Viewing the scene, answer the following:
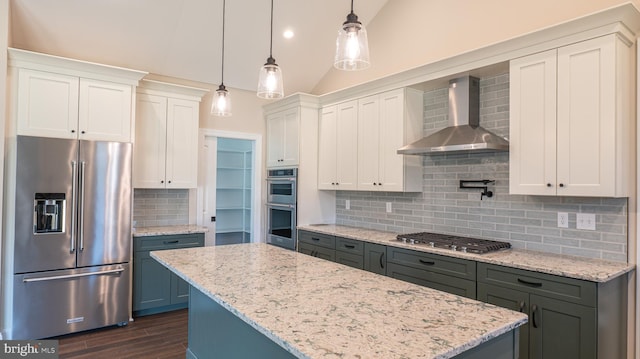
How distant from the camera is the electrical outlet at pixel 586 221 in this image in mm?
2777

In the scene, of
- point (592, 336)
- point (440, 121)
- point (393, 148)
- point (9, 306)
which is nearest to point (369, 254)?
point (393, 148)

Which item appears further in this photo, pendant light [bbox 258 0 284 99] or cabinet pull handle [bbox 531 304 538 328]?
cabinet pull handle [bbox 531 304 538 328]

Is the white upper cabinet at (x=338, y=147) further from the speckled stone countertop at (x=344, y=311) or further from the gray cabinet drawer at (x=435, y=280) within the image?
the speckled stone countertop at (x=344, y=311)

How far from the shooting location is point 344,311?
1575mm

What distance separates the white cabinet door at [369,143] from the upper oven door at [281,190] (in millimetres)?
937

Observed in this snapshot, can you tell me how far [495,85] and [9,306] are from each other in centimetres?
465

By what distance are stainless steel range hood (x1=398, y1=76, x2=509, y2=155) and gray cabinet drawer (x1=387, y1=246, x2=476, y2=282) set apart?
0.92 metres

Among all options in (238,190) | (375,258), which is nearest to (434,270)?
(375,258)

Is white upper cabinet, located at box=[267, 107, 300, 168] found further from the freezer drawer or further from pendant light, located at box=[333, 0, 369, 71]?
pendant light, located at box=[333, 0, 369, 71]

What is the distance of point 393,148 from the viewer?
402 centimetres

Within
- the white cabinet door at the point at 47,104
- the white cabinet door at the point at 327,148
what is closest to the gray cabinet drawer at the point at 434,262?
the white cabinet door at the point at 327,148

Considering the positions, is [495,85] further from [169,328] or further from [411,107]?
[169,328]

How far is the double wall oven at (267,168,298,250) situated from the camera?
16.0ft

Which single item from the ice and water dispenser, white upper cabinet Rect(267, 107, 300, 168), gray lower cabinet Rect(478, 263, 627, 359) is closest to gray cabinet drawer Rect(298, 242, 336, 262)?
white upper cabinet Rect(267, 107, 300, 168)
